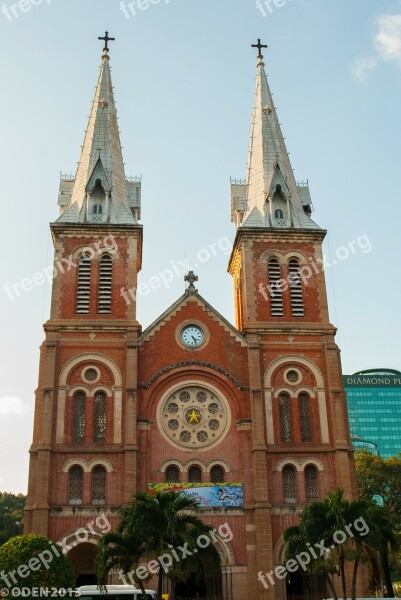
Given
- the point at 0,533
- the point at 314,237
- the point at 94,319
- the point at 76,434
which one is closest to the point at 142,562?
the point at 76,434

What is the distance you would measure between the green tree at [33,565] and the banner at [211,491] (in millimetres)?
11623

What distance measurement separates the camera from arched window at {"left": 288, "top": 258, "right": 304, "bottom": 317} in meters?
43.3

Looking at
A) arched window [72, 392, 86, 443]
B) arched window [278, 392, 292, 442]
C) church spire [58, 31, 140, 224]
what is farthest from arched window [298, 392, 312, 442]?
church spire [58, 31, 140, 224]

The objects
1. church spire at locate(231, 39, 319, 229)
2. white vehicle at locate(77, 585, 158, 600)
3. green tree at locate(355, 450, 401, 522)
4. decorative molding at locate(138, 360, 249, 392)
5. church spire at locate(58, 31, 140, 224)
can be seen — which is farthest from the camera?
green tree at locate(355, 450, 401, 522)

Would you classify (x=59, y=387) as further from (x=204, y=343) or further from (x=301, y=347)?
(x=301, y=347)

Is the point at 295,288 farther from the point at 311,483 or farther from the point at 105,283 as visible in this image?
the point at 311,483

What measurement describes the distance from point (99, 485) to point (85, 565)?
13.3 ft

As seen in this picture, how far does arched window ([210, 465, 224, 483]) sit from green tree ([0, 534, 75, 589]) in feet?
43.3

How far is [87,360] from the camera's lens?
133 feet

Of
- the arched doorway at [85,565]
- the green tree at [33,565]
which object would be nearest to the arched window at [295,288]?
the arched doorway at [85,565]

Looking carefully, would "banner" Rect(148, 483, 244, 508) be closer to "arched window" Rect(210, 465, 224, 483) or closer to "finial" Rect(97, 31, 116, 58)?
"arched window" Rect(210, 465, 224, 483)

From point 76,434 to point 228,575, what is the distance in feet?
34.4

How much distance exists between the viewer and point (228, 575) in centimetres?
3647

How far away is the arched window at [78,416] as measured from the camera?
38969 mm
